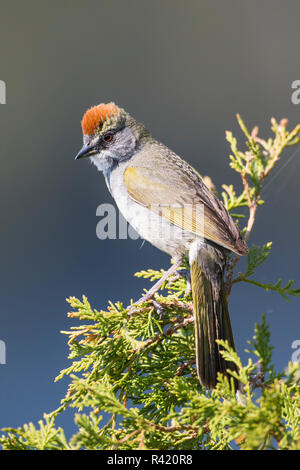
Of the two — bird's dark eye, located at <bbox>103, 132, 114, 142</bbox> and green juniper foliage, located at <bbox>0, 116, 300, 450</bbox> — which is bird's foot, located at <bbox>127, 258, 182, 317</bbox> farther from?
bird's dark eye, located at <bbox>103, 132, 114, 142</bbox>

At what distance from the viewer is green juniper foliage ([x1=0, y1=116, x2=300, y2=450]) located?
1108 millimetres

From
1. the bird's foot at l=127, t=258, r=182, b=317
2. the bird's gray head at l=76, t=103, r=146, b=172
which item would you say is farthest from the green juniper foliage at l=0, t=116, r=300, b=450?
the bird's gray head at l=76, t=103, r=146, b=172

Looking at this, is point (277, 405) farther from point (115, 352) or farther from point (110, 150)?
point (110, 150)

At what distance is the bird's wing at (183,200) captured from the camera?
1805mm

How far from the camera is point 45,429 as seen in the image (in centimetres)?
124

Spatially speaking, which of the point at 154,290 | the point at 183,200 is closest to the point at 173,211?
the point at 183,200

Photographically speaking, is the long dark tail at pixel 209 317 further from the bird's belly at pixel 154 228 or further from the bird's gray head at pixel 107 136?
the bird's gray head at pixel 107 136

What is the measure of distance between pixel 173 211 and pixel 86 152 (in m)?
0.63

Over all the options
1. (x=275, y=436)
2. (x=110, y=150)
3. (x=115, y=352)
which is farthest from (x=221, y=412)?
(x=110, y=150)

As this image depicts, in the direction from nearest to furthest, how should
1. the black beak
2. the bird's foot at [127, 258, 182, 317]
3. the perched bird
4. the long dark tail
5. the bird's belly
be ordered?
the long dark tail < the perched bird < the bird's foot at [127, 258, 182, 317] < the bird's belly < the black beak

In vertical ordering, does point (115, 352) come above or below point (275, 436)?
above
